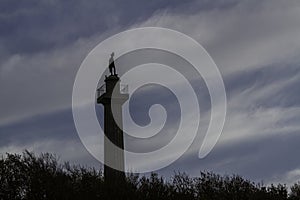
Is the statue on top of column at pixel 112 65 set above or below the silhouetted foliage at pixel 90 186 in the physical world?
above

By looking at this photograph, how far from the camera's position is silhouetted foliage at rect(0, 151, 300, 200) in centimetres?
3703

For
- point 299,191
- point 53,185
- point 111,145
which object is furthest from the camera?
point 299,191

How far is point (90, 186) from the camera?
37.9 m

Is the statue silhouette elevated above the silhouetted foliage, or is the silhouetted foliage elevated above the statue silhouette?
the statue silhouette

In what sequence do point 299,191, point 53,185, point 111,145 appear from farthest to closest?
point 299,191 → point 111,145 → point 53,185

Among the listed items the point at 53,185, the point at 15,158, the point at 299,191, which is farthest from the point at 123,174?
the point at 299,191

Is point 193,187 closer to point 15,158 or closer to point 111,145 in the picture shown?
point 111,145

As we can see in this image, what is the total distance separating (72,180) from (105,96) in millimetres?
6731

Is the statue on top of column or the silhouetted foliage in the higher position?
the statue on top of column

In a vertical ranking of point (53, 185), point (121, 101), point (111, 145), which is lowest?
point (53, 185)

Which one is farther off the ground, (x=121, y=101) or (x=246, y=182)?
(x=121, y=101)

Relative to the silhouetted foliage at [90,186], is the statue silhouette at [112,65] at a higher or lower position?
higher

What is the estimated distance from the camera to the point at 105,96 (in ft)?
135

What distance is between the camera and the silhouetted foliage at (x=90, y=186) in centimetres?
3703
